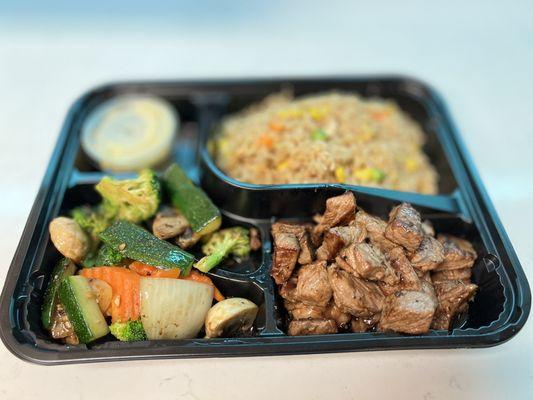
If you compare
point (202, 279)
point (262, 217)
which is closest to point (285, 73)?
point (262, 217)

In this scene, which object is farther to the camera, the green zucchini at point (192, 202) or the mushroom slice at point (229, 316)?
the green zucchini at point (192, 202)

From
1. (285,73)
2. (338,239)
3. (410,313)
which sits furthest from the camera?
(285,73)

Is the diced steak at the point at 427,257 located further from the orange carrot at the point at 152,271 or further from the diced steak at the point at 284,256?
the orange carrot at the point at 152,271

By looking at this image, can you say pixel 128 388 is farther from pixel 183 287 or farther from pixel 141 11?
pixel 141 11

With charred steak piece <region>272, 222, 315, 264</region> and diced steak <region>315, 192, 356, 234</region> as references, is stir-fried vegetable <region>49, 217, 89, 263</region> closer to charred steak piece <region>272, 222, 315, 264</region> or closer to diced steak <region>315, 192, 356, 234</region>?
charred steak piece <region>272, 222, 315, 264</region>

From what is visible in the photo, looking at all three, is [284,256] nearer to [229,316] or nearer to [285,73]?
[229,316]

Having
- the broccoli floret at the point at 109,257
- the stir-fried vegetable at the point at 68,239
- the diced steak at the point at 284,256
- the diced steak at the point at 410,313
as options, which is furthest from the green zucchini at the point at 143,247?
the diced steak at the point at 410,313

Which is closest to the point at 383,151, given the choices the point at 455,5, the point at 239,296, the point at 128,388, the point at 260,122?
the point at 260,122
